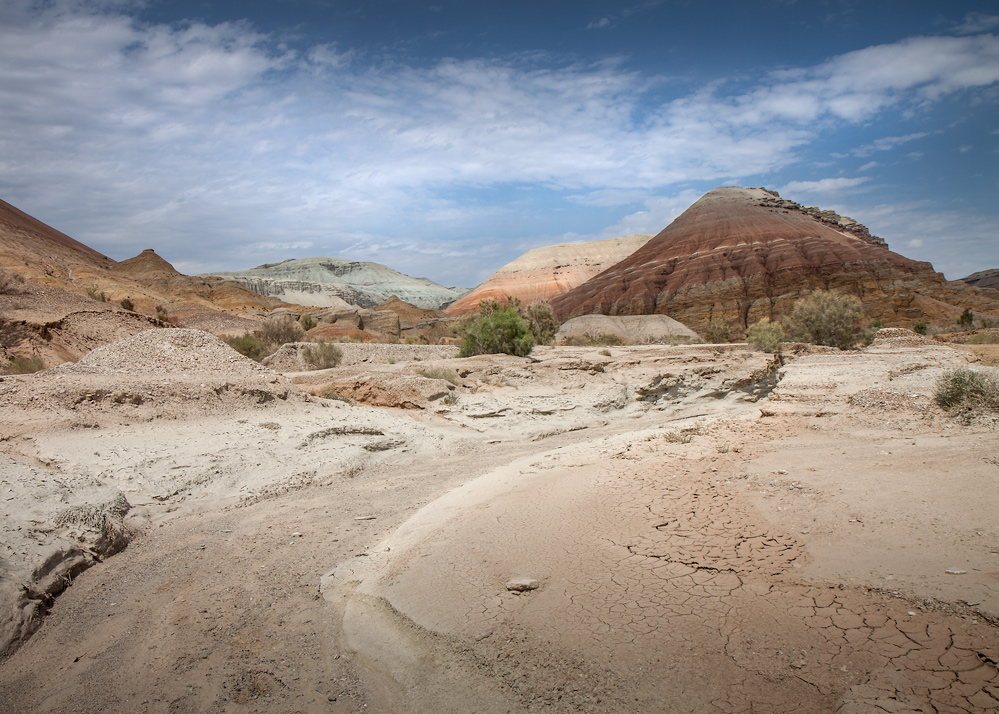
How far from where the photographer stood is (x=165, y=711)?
2.95 m

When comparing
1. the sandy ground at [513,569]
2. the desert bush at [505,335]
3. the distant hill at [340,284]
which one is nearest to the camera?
the sandy ground at [513,569]

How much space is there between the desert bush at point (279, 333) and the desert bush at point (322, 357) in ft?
25.0

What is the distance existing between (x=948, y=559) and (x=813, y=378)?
36.5 ft

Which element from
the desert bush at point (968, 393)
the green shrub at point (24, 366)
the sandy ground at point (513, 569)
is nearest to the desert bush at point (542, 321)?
the green shrub at point (24, 366)

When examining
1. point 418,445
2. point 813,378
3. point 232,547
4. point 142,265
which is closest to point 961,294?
point 813,378

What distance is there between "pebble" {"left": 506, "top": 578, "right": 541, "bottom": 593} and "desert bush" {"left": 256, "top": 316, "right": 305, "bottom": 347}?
85.4 feet

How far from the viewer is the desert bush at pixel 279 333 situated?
90.6 ft

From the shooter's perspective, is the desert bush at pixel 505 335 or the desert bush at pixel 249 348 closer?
the desert bush at pixel 505 335

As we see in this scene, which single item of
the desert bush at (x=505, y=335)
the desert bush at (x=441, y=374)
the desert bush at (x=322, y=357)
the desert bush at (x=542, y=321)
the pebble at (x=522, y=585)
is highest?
the desert bush at (x=542, y=321)

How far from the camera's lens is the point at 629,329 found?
43.3 m

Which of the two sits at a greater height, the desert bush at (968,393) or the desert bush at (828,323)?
the desert bush at (828,323)

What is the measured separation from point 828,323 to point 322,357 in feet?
92.9

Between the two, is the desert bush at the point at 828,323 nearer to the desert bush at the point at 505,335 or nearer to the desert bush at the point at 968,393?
the desert bush at the point at 505,335

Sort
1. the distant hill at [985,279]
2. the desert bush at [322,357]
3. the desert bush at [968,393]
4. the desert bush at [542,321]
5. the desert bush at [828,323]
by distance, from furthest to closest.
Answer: the distant hill at [985,279]
the desert bush at [542,321]
the desert bush at [828,323]
the desert bush at [322,357]
the desert bush at [968,393]
